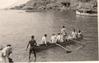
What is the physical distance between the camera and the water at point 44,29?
3.03 metres

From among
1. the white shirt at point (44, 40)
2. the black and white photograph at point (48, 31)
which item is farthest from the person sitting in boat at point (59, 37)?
the white shirt at point (44, 40)

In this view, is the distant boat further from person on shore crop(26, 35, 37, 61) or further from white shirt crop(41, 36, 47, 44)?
person on shore crop(26, 35, 37, 61)

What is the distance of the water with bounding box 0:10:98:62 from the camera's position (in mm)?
3025

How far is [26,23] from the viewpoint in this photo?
10.2 feet

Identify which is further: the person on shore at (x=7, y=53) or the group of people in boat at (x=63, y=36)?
the group of people in boat at (x=63, y=36)

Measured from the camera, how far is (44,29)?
3.16 metres

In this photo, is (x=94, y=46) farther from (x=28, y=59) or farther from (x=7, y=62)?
(x=7, y=62)

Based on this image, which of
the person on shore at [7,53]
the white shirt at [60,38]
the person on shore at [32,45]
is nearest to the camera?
the person on shore at [7,53]

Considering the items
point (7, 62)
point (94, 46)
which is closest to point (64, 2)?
point (94, 46)

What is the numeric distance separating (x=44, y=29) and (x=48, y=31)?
0.06 meters

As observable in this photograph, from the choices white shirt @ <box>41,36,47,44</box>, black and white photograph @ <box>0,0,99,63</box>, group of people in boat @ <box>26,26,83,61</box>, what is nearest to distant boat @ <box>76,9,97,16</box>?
black and white photograph @ <box>0,0,99,63</box>

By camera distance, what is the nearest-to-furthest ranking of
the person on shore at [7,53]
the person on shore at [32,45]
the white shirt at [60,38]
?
the person on shore at [7,53]
the person on shore at [32,45]
the white shirt at [60,38]

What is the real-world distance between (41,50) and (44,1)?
2.09ft

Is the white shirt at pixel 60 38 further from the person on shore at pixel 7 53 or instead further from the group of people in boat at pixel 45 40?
the person on shore at pixel 7 53
